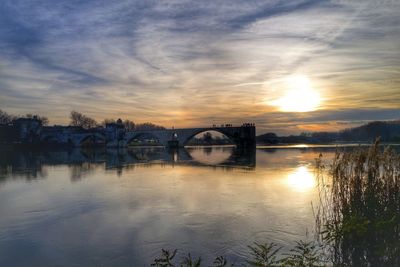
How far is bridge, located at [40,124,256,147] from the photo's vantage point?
310 feet

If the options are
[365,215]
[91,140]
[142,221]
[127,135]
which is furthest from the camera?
[91,140]

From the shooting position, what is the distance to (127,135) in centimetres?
11294

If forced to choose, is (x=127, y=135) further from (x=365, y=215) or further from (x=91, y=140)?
(x=365, y=215)

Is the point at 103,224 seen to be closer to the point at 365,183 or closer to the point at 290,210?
the point at 290,210

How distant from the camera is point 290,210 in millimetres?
12797

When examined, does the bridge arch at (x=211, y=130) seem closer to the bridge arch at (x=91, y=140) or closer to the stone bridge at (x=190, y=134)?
the stone bridge at (x=190, y=134)

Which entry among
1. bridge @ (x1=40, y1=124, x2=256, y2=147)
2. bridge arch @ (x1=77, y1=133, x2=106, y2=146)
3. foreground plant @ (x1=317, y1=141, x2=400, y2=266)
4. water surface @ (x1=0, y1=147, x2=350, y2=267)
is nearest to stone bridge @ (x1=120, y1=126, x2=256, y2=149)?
bridge @ (x1=40, y1=124, x2=256, y2=147)

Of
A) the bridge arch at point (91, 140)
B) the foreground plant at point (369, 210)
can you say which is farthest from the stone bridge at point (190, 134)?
the foreground plant at point (369, 210)

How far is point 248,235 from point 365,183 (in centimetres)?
341

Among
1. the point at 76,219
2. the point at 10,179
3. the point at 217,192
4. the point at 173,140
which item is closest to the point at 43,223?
the point at 76,219

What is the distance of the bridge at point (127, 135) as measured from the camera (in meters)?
94.4

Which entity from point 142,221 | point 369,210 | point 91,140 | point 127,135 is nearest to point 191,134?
point 127,135

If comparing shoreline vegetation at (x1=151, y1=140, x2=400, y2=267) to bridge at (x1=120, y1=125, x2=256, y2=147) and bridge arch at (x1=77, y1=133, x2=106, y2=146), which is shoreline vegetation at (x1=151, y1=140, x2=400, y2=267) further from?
bridge arch at (x1=77, y1=133, x2=106, y2=146)

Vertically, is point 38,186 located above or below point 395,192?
below
